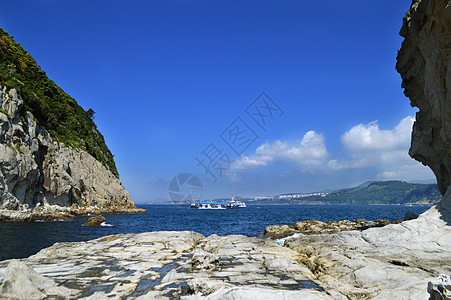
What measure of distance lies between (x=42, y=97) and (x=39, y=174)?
997 inches

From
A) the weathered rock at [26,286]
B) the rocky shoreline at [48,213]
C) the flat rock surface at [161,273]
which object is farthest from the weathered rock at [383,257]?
the rocky shoreline at [48,213]

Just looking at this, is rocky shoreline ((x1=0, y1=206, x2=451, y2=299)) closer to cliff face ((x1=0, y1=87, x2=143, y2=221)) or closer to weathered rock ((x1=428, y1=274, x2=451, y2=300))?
weathered rock ((x1=428, y1=274, x2=451, y2=300))

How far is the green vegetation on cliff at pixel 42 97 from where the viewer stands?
156 ft

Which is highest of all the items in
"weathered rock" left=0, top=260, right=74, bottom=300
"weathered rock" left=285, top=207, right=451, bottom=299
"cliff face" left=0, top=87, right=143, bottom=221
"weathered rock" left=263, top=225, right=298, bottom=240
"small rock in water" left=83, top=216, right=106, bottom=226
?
"cliff face" left=0, top=87, right=143, bottom=221

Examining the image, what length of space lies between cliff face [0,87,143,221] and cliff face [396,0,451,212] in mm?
50299

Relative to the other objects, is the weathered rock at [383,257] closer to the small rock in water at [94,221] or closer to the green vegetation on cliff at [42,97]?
the small rock in water at [94,221]

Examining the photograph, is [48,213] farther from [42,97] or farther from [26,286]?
[26,286]

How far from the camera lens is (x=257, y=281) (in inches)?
421

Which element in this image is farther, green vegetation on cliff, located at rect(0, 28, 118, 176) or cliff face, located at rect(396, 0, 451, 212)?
green vegetation on cliff, located at rect(0, 28, 118, 176)

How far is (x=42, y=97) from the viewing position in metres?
61.2

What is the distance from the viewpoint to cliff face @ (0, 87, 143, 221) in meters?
37.3

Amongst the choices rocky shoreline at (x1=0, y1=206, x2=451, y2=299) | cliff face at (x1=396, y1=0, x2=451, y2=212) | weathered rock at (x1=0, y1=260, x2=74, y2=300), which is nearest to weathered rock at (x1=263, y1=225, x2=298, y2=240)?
rocky shoreline at (x1=0, y1=206, x2=451, y2=299)

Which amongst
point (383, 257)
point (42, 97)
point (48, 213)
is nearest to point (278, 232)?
point (383, 257)

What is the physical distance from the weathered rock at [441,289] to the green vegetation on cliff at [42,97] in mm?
53157
